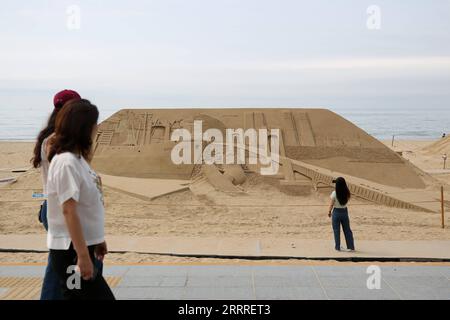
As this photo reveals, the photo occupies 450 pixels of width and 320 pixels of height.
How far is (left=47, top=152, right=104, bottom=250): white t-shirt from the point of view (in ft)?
7.70

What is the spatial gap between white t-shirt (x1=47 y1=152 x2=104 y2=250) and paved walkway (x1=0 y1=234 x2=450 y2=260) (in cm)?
375

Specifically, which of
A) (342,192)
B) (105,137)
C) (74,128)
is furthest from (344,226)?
(105,137)

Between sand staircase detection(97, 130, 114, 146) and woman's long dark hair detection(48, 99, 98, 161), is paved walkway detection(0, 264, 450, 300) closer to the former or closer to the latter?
woman's long dark hair detection(48, 99, 98, 161)

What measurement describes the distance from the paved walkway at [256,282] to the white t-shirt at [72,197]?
1882 millimetres

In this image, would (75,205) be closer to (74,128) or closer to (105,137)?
(74,128)

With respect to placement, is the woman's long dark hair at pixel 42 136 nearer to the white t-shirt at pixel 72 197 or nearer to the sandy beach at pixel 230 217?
the white t-shirt at pixel 72 197

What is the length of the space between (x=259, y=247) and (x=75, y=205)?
176 inches

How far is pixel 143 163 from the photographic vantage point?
41.5 ft

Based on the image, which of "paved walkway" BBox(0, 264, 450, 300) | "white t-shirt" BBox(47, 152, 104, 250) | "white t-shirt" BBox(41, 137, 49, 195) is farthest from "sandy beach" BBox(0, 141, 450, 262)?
"white t-shirt" BBox(47, 152, 104, 250)

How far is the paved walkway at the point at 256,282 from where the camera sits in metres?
4.23

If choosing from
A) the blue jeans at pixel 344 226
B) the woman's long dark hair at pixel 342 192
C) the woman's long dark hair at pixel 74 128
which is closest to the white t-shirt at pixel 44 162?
the woman's long dark hair at pixel 74 128

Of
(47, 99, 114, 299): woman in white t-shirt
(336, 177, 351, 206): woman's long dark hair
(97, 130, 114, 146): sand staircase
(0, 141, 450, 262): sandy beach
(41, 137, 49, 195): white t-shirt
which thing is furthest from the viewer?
Answer: (97, 130, 114, 146): sand staircase

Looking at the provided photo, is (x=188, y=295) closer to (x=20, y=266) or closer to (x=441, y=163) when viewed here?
(x=20, y=266)

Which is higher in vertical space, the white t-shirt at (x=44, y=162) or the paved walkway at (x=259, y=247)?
the white t-shirt at (x=44, y=162)
